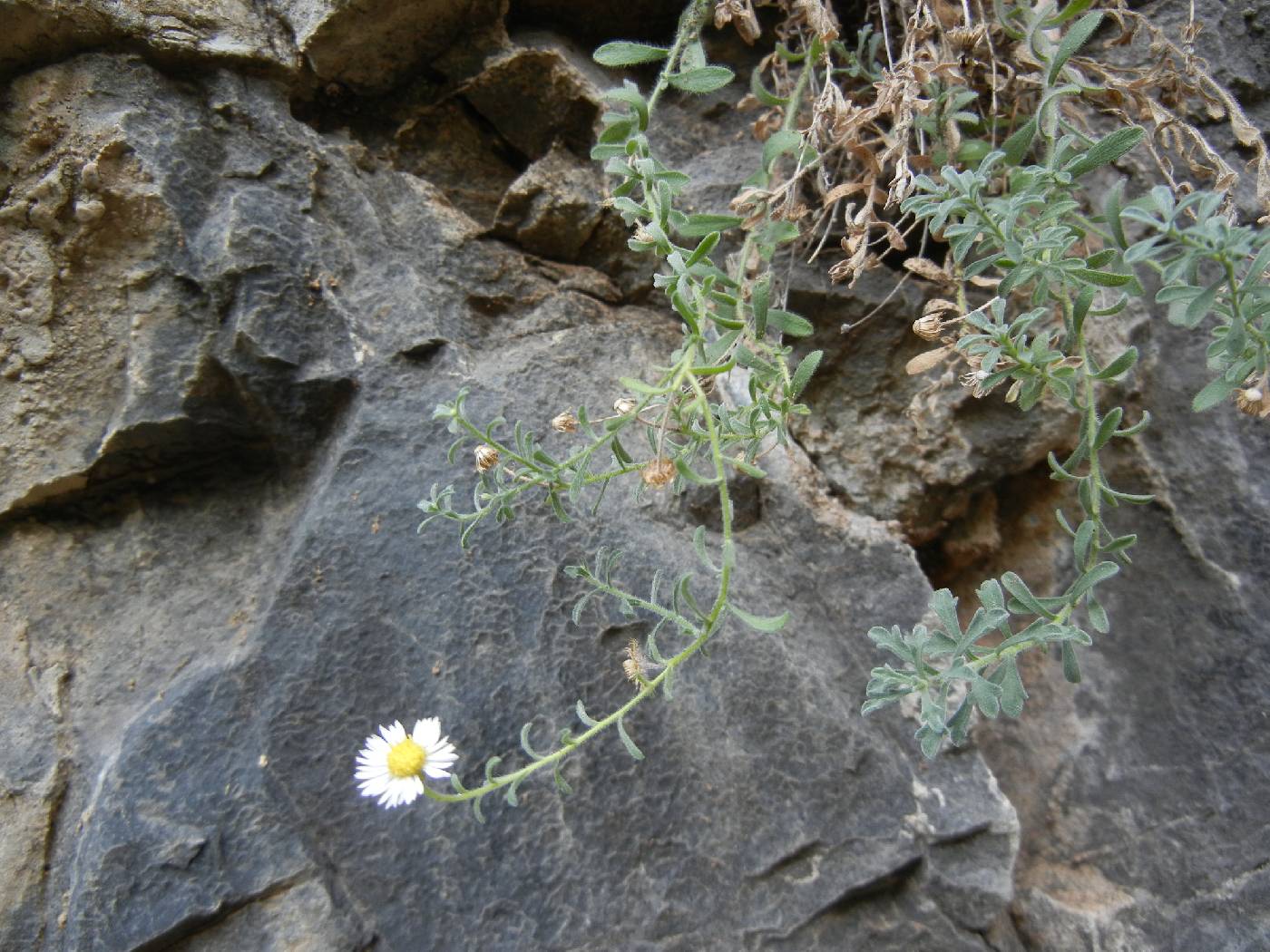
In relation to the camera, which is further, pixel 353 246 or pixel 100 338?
pixel 353 246

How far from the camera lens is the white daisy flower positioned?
4.05 feet

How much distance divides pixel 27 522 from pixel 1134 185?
2.37 metres

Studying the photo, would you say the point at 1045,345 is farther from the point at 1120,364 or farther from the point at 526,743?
the point at 526,743

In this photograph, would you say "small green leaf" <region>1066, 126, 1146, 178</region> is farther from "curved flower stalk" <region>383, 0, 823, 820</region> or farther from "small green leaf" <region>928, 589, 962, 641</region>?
"small green leaf" <region>928, 589, 962, 641</region>

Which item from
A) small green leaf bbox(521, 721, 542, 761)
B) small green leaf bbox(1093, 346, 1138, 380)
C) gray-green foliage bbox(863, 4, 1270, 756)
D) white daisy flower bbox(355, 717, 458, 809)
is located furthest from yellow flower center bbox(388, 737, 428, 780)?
small green leaf bbox(1093, 346, 1138, 380)

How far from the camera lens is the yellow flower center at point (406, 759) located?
1242mm

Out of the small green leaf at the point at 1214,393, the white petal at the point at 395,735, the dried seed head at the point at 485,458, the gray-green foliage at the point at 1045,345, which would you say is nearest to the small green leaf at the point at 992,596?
the gray-green foliage at the point at 1045,345

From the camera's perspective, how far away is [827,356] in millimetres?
1879

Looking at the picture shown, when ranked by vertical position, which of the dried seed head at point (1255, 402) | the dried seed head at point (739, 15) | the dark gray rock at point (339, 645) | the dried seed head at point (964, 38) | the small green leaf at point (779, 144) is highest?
the dried seed head at point (739, 15)

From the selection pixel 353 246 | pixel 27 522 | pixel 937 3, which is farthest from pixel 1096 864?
pixel 27 522

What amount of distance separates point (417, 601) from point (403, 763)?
0.37m

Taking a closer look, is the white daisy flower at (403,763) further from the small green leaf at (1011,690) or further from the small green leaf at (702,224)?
the small green leaf at (702,224)

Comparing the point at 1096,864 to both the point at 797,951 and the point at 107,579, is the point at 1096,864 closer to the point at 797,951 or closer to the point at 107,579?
the point at 797,951

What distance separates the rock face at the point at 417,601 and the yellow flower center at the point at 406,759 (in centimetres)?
23
